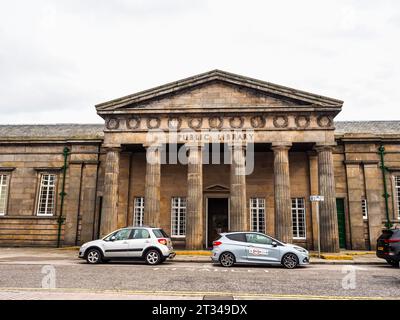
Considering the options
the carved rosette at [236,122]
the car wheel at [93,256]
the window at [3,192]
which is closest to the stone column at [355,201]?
the carved rosette at [236,122]

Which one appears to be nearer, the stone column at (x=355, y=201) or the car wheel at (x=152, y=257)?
the car wheel at (x=152, y=257)

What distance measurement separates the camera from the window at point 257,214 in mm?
21719

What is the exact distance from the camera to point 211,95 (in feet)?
66.5

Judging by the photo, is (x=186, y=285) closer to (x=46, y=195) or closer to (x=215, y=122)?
(x=215, y=122)

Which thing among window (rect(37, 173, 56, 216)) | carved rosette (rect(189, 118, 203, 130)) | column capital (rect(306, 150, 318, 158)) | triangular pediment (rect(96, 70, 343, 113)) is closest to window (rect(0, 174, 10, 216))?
window (rect(37, 173, 56, 216))

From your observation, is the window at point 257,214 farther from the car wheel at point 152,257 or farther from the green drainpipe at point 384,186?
the car wheel at point 152,257

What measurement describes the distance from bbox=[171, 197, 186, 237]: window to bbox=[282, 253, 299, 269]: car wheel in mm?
10049

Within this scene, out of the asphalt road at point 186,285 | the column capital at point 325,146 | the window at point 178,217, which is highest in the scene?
the column capital at point 325,146

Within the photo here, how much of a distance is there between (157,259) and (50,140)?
14.6 meters

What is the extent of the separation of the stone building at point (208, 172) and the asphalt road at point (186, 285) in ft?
26.3

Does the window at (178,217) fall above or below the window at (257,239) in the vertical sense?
above

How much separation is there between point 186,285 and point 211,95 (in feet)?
45.4

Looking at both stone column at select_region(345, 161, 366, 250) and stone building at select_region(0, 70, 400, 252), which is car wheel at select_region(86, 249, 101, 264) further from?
stone column at select_region(345, 161, 366, 250)
